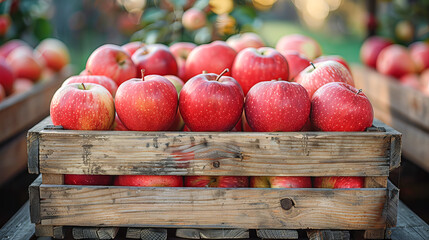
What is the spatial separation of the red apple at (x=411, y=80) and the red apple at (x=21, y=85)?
2862 millimetres

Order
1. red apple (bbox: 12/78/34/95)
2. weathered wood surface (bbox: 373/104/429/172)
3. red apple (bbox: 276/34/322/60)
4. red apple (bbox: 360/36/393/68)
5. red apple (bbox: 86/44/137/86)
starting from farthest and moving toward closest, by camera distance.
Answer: red apple (bbox: 360/36/393/68) < red apple (bbox: 12/78/34/95) < weathered wood surface (bbox: 373/104/429/172) < red apple (bbox: 276/34/322/60) < red apple (bbox: 86/44/137/86)

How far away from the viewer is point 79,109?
1271mm

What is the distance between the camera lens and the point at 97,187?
47.8 inches

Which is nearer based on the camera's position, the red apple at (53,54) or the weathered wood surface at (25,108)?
the weathered wood surface at (25,108)

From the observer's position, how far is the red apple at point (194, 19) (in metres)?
2.83

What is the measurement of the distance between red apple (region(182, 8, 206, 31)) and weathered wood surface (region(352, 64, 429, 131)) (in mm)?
1550

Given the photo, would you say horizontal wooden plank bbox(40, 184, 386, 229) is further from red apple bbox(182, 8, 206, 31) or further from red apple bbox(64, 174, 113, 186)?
red apple bbox(182, 8, 206, 31)

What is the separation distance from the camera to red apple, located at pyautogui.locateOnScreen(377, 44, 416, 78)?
340 centimetres

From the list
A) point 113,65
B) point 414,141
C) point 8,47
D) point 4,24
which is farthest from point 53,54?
point 414,141

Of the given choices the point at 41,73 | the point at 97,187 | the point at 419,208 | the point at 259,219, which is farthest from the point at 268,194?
the point at 41,73

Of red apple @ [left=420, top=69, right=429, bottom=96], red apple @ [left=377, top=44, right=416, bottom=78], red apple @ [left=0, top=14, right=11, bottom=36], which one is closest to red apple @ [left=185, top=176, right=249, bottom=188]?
red apple @ [left=420, top=69, right=429, bottom=96]

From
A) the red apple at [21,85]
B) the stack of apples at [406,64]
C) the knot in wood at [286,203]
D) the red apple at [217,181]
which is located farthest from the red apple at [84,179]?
the stack of apples at [406,64]

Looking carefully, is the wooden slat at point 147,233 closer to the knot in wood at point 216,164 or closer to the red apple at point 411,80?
the knot in wood at point 216,164

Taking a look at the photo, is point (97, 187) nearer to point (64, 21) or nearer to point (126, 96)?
point (126, 96)
